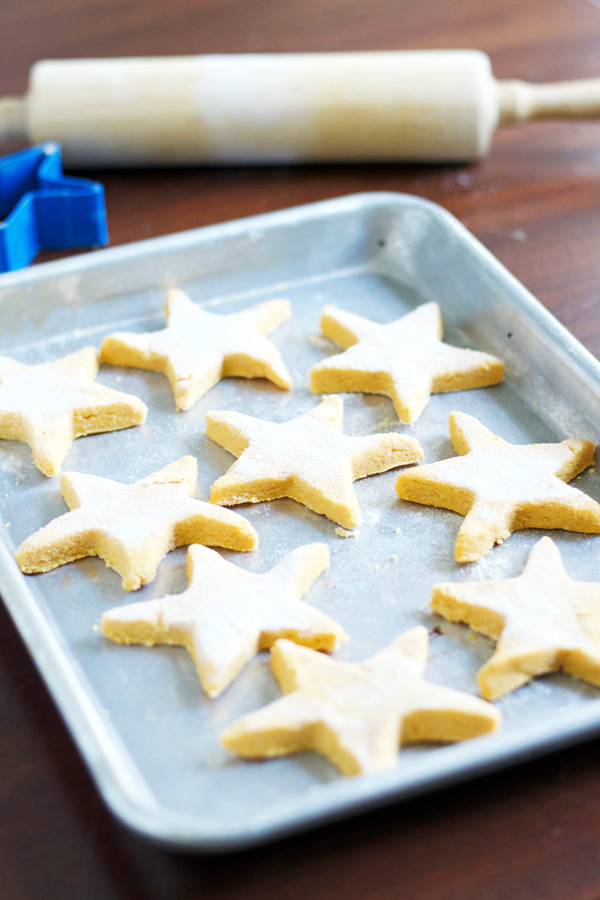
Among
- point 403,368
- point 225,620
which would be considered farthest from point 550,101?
point 225,620

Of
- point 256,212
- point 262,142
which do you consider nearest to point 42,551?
point 256,212

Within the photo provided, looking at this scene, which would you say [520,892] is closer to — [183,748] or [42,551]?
[183,748]

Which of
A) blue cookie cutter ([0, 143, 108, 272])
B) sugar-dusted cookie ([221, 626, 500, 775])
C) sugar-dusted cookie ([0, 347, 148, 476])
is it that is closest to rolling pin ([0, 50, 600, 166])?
blue cookie cutter ([0, 143, 108, 272])

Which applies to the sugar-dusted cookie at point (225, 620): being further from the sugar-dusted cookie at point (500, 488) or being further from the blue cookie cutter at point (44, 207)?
the blue cookie cutter at point (44, 207)

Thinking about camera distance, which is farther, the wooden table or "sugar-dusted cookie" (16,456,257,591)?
"sugar-dusted cookie" (16,456,257,591)

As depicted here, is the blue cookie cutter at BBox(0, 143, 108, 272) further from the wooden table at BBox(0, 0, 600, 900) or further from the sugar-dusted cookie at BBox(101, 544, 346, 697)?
the sugar-dusted cookie at BBox(101, 544, 346, 697)
